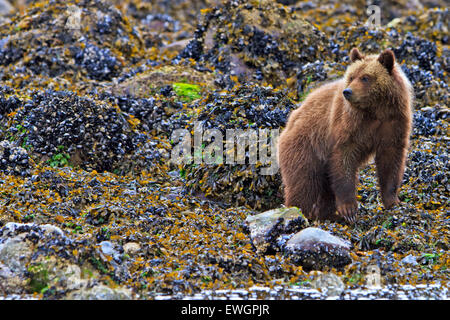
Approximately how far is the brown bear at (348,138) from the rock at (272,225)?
0.58 m

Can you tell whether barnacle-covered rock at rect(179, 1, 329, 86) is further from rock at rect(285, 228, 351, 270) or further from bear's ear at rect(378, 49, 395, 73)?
rock at rect(285, 228, 351, 270)

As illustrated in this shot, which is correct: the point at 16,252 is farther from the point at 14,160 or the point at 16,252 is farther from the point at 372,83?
the point at 372,83

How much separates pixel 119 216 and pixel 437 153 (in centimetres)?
427

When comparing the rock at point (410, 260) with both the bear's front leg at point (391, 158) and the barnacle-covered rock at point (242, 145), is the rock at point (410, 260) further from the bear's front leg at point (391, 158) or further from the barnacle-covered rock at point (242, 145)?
the barnacle-covered rock at point (242, 145)

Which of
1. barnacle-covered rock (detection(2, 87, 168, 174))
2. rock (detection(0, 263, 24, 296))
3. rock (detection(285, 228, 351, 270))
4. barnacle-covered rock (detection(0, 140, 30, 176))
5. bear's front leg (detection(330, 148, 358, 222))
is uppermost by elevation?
barnacle-covered rock (detection(2, 87, 168, 174))

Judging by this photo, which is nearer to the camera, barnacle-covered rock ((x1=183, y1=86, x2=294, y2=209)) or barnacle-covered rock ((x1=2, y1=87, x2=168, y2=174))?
barnacle-covered rock ((x1=183, y1=86, x2=294, y2=209))

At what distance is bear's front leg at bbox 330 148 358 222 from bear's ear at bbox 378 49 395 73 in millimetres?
991

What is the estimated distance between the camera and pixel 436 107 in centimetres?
986

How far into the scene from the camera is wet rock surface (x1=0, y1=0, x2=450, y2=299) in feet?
18.5

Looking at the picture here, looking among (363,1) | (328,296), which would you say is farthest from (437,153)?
(363,1)

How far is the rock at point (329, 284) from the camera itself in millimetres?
5558

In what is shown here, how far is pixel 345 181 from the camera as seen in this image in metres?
6.88

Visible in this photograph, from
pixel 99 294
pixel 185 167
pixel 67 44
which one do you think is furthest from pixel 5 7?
pixel 99 294

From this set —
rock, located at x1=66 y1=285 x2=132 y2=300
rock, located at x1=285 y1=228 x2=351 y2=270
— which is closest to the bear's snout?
rock, located at x1=285 y1=228 x2=351 y2=270
